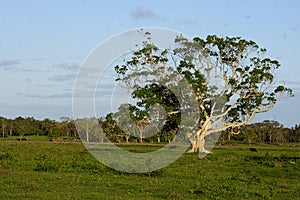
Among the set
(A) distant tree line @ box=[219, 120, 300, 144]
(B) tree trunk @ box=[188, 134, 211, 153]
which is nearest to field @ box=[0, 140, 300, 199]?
(B) tree trunk @ box=[188, 134, 211, 153]

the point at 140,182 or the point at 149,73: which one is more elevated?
the point at 149,73

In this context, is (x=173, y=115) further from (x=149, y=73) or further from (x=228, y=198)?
(x=228, y=198)

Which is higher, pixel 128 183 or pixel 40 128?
pixel 40 128

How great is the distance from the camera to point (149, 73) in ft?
155

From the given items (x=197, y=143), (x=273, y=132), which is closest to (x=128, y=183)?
(x=197, y=143)

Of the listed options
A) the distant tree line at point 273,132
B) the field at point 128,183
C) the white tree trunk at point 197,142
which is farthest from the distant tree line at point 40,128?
the field at point 128,183

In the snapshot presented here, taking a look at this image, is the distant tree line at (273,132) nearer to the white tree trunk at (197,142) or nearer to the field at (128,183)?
the white tree trunk at (197,142)

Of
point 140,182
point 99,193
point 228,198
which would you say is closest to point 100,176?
point 140,182

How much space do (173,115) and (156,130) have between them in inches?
108

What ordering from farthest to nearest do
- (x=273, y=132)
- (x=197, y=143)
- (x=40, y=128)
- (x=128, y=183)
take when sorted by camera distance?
(x=40, y=128), (x=273, y=132), (x=197, y=143), (x=128, y=183)

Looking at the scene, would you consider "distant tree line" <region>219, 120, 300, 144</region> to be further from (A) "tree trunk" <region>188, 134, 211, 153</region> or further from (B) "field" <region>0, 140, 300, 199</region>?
(B) "field" <region>0, 140, 300, 199</region>

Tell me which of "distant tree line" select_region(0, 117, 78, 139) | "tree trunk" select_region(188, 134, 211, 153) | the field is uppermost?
"distant tree line" select_region(0, 117, 78, 139)

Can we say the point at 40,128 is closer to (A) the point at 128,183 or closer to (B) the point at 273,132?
(B) the point at 273,132

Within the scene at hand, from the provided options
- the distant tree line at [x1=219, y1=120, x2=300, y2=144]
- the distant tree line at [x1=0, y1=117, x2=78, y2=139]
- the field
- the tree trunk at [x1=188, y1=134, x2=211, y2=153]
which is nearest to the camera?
the field
